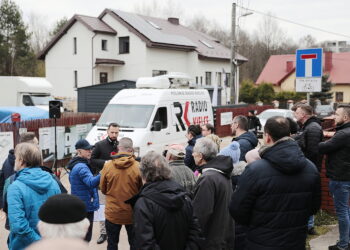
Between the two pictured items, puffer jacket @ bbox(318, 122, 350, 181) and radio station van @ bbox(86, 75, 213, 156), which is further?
radio station van @ bbox(86, 75, 213, 156)

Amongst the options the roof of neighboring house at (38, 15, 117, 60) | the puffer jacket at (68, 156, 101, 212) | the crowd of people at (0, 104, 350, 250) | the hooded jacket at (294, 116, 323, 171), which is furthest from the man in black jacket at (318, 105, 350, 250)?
the roof of neighboring house at (38, 15, 117, 60)

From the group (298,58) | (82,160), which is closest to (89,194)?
(82,160)

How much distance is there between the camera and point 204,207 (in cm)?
420

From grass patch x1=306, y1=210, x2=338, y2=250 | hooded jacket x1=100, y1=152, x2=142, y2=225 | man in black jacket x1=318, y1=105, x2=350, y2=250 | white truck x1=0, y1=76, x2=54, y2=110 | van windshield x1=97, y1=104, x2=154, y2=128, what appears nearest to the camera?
hooded jacket x1=100, y1=152, x2=142, y2=225

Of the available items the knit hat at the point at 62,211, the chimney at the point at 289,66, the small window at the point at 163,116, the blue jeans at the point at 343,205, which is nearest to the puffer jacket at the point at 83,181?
the knit hat at the point at 62,211

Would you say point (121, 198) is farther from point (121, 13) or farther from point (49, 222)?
point (121, 13)

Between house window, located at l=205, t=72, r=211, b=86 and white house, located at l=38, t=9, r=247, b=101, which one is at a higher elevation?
white house, located at l=38, t=9, r=247, b=101

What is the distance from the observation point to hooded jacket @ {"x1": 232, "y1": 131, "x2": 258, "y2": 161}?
6023mm

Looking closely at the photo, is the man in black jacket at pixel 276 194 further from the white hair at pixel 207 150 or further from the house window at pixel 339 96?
the house window at pixel 339 96

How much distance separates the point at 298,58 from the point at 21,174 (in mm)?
5920

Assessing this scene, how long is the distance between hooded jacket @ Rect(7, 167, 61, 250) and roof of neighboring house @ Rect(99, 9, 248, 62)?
106 ft

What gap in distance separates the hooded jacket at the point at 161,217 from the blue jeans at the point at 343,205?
9.81 feet

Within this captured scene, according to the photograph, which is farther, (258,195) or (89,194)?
(89,194)

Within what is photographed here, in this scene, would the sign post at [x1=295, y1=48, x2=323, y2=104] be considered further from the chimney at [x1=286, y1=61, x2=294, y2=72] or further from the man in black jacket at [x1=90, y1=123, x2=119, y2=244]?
the chimney at [x1=286, y1=61, x2=294, y2=72]
